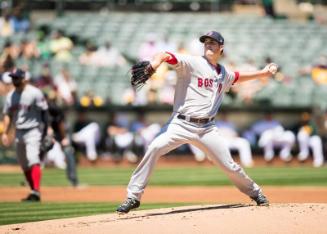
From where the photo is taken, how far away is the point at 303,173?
17531mm

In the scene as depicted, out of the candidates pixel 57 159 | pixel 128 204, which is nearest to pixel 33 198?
pixel 128 204

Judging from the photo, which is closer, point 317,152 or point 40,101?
point 40,101

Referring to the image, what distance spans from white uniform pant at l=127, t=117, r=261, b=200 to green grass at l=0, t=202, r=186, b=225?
4.45 feet

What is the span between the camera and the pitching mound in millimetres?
7078

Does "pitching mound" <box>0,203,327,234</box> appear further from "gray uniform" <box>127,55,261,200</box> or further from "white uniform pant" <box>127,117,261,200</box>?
"gray uniform" <box>127,55,261,200</box>

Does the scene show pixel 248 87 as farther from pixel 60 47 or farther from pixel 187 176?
pixel 187 176

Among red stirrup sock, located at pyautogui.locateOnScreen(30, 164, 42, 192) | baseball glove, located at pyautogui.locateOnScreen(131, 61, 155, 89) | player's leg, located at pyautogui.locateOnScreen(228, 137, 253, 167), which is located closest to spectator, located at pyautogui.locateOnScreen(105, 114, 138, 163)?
player's leg, located at pyautogui.locateOnScreen(228, 137, 253, 167)

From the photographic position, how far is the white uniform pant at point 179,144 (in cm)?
792

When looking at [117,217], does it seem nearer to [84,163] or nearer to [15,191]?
[15,191]

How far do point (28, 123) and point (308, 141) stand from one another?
10.4m

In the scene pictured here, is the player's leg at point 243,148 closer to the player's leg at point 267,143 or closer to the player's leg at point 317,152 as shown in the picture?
the player's leg at point 267,143

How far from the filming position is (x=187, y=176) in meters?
16.8

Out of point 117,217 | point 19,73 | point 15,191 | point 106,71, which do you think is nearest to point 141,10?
point 106,71

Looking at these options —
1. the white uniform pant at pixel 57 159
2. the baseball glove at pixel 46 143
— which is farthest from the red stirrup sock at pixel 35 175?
the white uniform pant at pixel 57 159
